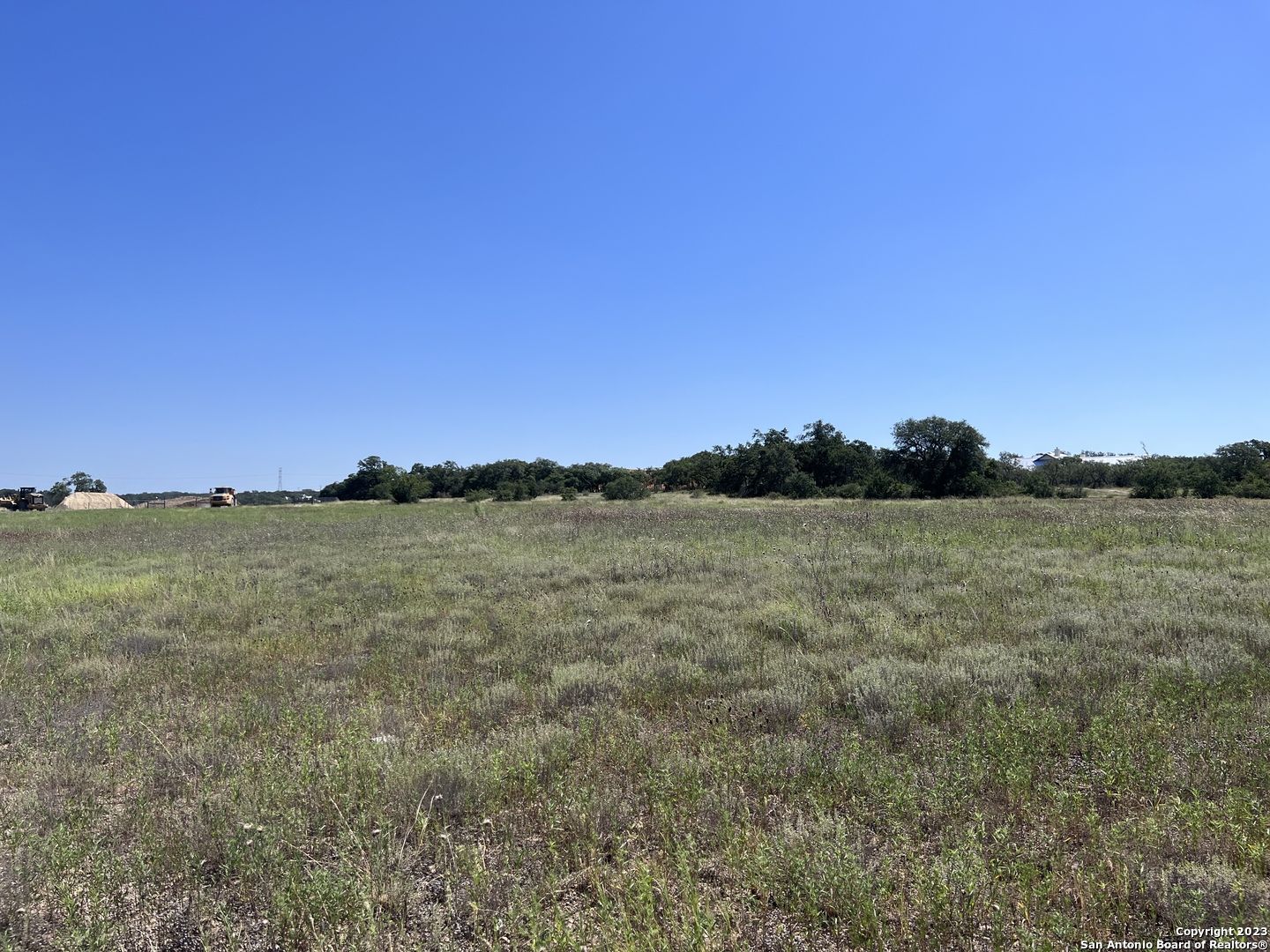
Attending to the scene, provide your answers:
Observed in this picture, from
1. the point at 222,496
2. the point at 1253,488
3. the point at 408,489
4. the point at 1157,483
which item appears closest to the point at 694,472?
the point at 408,489

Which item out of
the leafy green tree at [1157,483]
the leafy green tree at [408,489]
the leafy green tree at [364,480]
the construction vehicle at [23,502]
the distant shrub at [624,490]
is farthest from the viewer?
the leafy green tree at [364,480]

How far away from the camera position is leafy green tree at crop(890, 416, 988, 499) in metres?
50.8

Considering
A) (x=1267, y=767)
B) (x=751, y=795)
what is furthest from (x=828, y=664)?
(x=1267, y=767)

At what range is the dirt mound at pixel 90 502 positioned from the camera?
74.2 meters

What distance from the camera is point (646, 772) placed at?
3.93 metres

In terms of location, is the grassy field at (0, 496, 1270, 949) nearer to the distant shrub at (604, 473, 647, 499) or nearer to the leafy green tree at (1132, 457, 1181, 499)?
the distant shrub at (604, 473, 647, 499)

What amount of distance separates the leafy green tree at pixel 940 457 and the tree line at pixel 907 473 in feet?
0.24

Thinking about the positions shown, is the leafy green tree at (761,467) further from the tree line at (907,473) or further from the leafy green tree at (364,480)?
the leafy green tree at (364,480)

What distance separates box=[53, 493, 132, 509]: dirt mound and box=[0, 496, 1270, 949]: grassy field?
86697 millimetres

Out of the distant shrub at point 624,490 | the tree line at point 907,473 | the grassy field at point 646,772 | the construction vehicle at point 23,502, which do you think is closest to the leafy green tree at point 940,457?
the tree line at point 907,473

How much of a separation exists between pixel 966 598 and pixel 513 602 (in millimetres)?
6782

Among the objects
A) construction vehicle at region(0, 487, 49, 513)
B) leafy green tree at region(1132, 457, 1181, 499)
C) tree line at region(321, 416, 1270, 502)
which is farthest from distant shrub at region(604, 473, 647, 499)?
construction vehicle at region(0, 487, 49, 513)

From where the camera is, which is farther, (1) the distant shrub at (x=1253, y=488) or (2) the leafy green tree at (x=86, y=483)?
(2) the leafy green tree at (x=86, y=483)

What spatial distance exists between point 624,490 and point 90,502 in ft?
244
